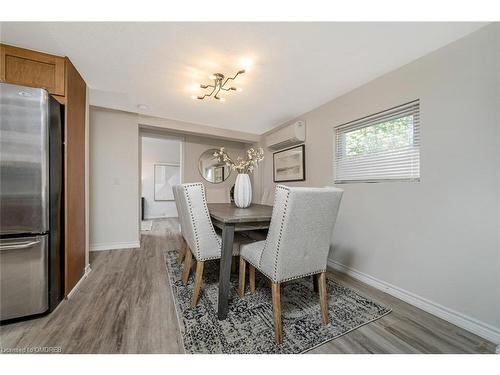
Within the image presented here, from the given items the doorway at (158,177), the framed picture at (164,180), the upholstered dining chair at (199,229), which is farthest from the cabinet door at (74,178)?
the framed picture at (164,180)

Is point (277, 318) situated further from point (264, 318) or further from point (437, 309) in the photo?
point (437, 309)

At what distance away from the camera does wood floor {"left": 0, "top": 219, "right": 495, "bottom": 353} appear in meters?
1.13

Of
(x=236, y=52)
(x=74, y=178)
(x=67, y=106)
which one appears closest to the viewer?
(x=236, y=52)

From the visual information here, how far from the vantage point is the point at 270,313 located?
1.45 m

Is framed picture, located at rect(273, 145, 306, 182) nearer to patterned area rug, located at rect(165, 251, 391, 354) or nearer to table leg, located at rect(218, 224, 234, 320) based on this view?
patterned area rug, located at rect(165, 251, 391, 354)

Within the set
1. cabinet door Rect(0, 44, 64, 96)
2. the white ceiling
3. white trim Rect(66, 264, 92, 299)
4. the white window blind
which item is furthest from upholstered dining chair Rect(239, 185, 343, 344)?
cabinet door Rect(0, 44, 64, 96)

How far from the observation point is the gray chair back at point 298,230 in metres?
1.11

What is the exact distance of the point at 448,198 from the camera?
143 cm

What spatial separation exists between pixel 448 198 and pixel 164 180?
663cm

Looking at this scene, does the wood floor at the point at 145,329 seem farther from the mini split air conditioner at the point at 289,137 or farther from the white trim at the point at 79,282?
the mini split air conditioner at the point at 289,137

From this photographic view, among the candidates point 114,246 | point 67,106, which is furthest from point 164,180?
point 67,106

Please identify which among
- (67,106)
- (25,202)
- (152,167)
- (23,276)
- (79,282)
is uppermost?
(67,106)

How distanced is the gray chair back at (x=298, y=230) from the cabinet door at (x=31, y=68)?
6.94 ft
